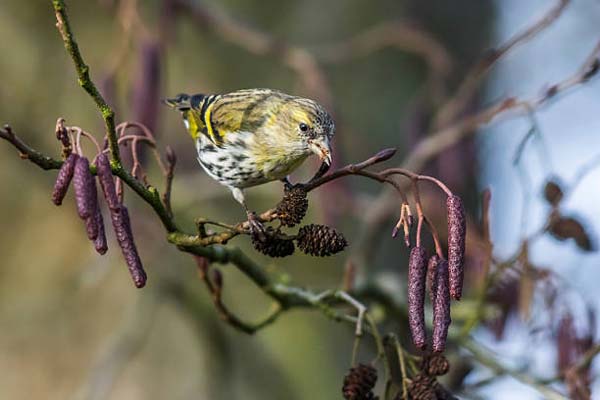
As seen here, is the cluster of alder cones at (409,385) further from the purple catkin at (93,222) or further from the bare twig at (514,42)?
the bare twig at (514,42)

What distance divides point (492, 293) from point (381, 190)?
1.24m

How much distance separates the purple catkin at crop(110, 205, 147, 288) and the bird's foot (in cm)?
17

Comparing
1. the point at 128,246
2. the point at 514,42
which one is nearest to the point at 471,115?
the point at 514,42

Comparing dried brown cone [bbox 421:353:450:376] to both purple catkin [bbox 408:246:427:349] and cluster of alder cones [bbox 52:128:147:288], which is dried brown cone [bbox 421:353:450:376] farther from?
cluster of alder cones [bbox 52:128:147:288]

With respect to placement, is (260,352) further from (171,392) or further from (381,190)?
(381,190)

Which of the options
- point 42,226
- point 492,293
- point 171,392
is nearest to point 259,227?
point 492,293

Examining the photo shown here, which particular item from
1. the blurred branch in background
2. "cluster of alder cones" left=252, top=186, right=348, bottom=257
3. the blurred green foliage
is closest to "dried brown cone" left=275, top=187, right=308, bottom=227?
"cluster of alder cones" left=252, top=186, right=348, bottom=257

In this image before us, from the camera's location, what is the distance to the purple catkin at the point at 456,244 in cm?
91

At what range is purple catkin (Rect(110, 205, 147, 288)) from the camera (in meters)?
0.94

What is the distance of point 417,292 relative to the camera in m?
0.95

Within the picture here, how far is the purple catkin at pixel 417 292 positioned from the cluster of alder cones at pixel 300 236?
95 mm

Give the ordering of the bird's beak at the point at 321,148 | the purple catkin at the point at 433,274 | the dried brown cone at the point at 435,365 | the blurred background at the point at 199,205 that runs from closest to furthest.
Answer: the purple catkin at the point at 433,274
the dried brown cone at the point at 435,365
the bird's beak at the point at 321,148
the blurred background at the point at 199,205

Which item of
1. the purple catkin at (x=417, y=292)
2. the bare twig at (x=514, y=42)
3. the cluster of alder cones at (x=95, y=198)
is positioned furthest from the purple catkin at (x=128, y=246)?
the bare twig at (x=514, y=42)

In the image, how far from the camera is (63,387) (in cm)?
270
